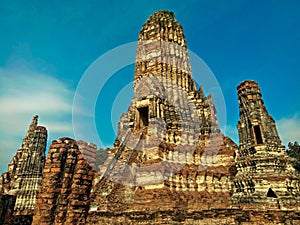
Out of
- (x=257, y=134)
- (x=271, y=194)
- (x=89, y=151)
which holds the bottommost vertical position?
(x=271, y=194)

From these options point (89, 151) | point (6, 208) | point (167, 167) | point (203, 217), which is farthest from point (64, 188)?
point (167, 167)

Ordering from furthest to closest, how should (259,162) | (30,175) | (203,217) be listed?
(30,175)
(259,162)
(203,217)

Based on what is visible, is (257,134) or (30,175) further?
(30,175)

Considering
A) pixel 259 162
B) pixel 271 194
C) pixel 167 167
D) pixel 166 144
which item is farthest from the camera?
pixel 166 144

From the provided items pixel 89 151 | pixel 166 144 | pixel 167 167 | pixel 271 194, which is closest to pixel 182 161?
pixel 166 144

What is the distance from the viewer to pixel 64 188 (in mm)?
6180

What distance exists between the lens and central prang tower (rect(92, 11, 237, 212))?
1540 cm

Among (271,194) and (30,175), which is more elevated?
(30,175)

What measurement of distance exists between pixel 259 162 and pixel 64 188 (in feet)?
34.8

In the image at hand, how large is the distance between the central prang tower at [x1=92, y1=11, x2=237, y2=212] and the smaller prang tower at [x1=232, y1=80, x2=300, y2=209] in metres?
1.69

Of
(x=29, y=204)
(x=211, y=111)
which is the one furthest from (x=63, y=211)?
(x=211, y=111)

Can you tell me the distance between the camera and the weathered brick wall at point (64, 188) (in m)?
5.94

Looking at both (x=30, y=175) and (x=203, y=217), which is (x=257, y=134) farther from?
(x=30, y=175)

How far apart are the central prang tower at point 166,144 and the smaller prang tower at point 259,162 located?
1694 mm
